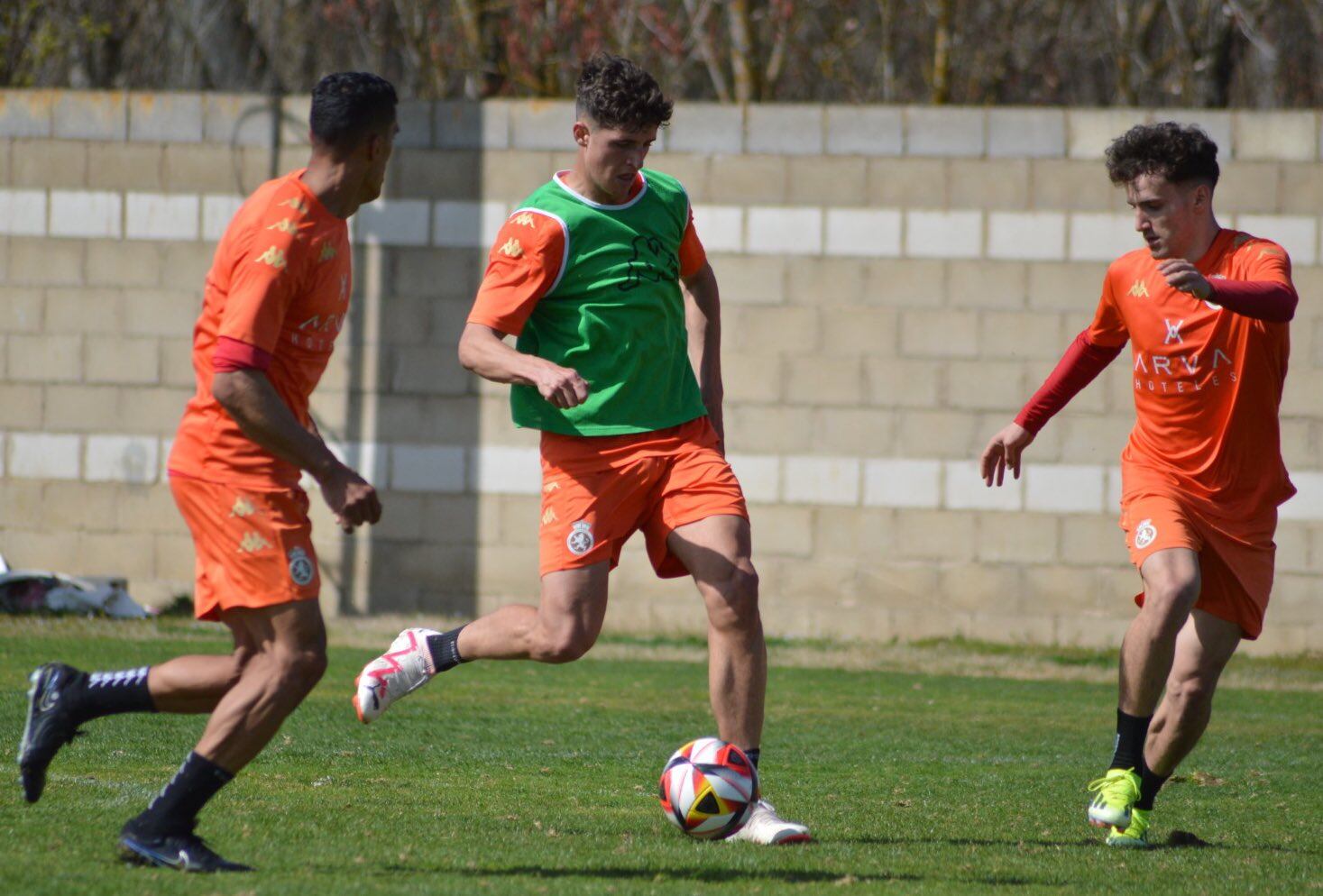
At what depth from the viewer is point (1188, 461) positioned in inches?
213

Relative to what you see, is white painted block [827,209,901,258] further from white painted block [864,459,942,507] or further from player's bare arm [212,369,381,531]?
player's bare arm [212,369,381,531]

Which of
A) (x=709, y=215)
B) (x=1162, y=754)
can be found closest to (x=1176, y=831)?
(x=1162, y=754)

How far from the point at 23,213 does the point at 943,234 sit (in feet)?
21.3

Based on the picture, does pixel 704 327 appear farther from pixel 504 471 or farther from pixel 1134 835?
pixel 504 471

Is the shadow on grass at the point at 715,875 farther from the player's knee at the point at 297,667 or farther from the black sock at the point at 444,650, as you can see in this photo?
the black sock at the point at 444,650

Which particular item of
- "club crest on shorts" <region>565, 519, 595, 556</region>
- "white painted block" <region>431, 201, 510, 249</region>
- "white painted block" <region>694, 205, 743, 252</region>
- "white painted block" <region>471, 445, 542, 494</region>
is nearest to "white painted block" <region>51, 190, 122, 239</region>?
"white painted block" <region>431, 201, 510, 249</region>

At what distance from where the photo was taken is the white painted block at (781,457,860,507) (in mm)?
11414

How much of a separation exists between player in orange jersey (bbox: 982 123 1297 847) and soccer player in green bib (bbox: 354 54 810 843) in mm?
1249

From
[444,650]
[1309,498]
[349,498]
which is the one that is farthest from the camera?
[1309,498]

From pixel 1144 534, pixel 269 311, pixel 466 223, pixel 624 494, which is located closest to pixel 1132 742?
pixel 1144 534

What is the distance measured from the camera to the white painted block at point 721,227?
37.7 feet

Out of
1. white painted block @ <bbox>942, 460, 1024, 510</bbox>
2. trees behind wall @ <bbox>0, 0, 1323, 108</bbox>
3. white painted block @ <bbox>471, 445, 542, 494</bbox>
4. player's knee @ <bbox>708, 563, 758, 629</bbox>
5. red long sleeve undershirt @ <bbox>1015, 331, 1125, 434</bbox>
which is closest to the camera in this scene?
player's knee @ <bbox>708, 563, 758, 629</bbox>

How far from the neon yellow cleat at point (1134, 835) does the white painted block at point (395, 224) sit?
7.69m

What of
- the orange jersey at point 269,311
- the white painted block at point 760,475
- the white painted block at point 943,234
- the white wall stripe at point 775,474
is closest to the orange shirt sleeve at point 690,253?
the orange jersey at point 269,311
